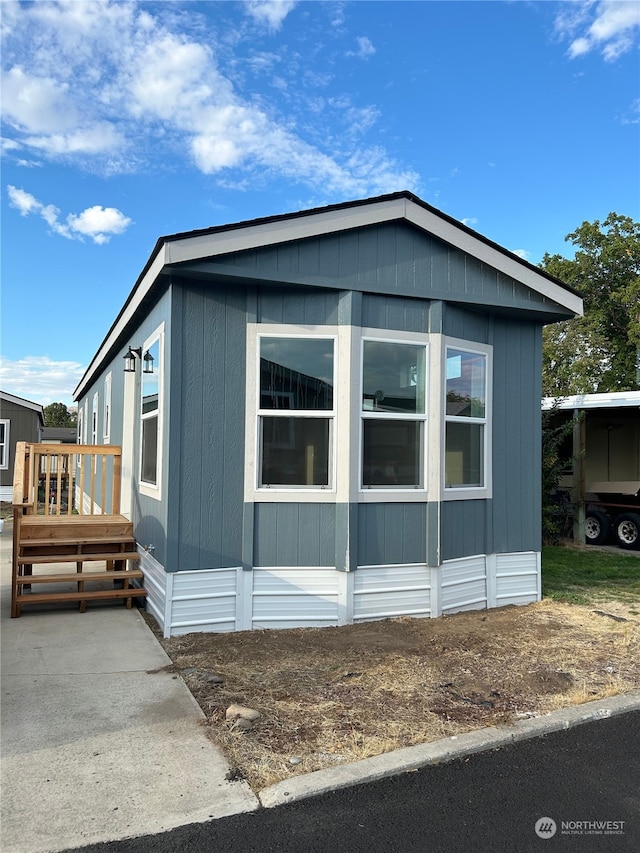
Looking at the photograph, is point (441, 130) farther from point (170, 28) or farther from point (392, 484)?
point (392, 484)

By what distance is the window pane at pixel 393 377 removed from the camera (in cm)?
522

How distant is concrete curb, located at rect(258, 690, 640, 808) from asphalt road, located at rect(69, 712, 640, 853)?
0.15ft

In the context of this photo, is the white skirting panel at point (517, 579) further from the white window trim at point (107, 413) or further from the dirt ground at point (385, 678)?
the white window trim at point (107, 413)

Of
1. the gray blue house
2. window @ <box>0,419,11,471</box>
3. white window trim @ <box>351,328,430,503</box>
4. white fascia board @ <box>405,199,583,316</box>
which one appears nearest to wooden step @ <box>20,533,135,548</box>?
the gray blue house

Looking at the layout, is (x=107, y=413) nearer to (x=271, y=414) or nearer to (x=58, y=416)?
(x=271, y=414)

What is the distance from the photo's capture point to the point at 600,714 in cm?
343

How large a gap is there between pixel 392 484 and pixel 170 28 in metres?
5.42

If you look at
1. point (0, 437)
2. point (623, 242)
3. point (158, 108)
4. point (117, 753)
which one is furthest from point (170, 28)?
point (623, 242)

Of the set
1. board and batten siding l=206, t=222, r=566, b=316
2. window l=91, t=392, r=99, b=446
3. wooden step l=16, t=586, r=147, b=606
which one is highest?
board and batten siding l=206, t=222, r=566, b=316

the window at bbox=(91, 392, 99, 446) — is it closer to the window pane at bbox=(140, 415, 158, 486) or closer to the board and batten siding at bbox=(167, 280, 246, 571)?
the window pane at bbox=(140, 415, 158, 486)

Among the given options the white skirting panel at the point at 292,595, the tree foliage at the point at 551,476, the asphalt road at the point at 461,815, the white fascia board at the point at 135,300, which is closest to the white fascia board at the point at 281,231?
the white fascia board at the point at 135,300

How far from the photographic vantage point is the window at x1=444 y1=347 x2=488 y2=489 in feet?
18.4

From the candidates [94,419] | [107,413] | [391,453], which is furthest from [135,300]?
[94,419]

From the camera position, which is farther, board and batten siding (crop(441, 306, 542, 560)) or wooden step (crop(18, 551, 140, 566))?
board and batten siding (crop(441, 306, 542, 560))
